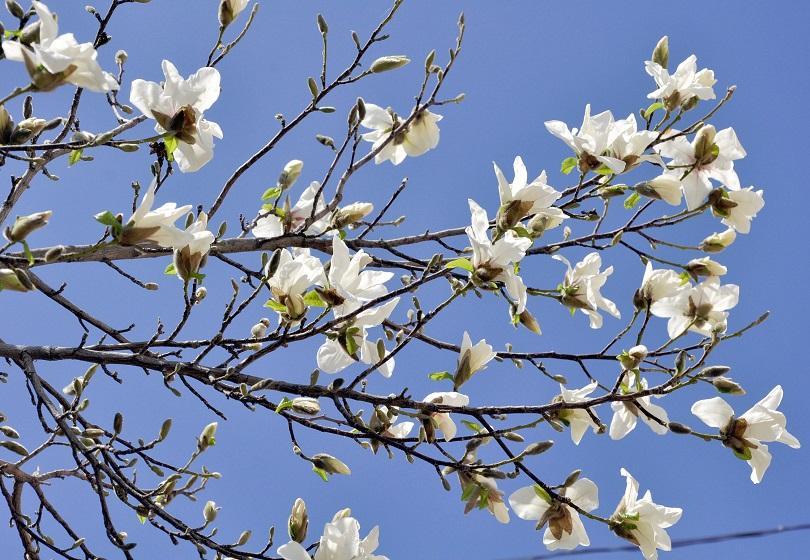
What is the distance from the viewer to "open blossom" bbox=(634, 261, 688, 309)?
2.14 m

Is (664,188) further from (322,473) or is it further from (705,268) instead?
(322,473)

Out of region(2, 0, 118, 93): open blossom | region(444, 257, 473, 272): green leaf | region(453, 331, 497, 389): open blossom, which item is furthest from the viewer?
region(453, 331, 497, 389): open blossom

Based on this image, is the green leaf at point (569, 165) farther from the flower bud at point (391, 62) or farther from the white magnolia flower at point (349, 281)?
the white magnolia flower at point (349, 281)

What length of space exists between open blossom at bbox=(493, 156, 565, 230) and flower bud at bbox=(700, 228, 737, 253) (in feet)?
2.15

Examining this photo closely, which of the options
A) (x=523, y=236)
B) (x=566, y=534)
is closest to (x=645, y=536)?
(x=566, y=534)

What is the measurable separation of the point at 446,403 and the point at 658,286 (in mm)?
682

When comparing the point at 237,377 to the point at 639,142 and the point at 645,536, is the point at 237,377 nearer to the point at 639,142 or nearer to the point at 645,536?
the point at 645,536

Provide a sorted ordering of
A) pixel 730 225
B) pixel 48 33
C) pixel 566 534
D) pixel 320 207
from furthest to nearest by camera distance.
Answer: pixel 320 207
pixel 730 225
pixel 566 534
pixel 48 33

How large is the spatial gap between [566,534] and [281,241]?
116 centimetres

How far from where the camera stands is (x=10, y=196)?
2236mm

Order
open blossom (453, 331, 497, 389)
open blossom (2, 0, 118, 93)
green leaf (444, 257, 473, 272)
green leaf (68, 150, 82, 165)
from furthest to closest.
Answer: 1. green leaf (68, 150, 82, 165)
2. open blossom (453, 331, 497, 389)
3. green leaf (444, 257, 473, 272)
4. open blossom (2, 0, 118, 93)

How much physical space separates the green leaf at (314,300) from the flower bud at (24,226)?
1.82 feet

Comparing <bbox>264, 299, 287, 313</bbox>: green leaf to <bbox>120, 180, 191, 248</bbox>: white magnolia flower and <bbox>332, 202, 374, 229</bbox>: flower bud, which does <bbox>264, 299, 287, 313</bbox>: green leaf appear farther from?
<bbox>332, 202, 374, 229</bbox>: flower bud

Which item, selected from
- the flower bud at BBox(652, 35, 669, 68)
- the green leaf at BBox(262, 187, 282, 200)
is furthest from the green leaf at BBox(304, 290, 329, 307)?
the flower bud at BBox(652, 35, 669, 68)
